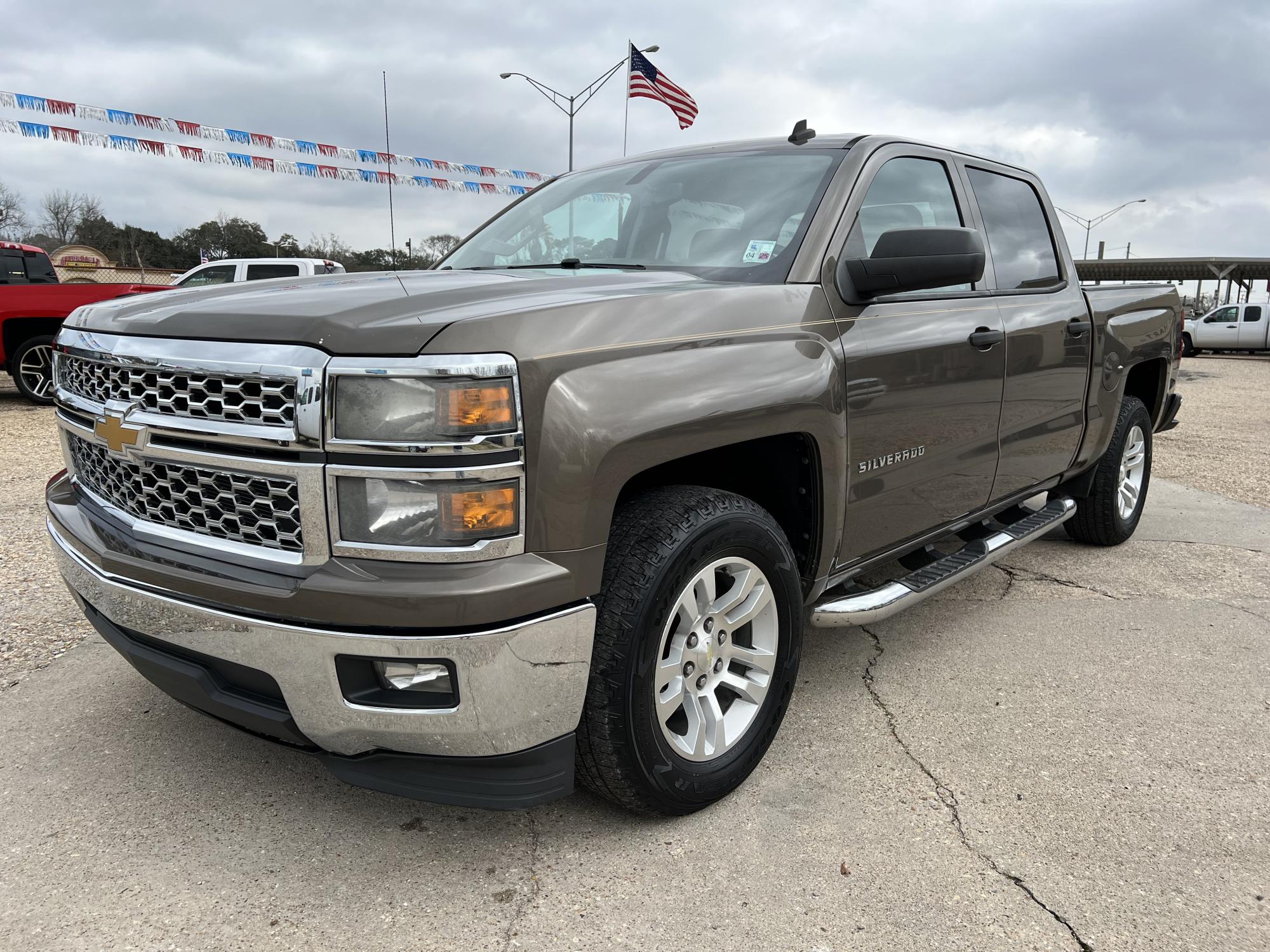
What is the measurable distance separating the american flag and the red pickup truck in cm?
907

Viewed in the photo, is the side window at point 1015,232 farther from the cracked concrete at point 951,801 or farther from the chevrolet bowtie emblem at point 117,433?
the chevrolet bowtie emblem at point 117,433

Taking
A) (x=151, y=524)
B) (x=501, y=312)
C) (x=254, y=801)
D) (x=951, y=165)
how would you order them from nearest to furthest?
(x=501, y=312) < (x=151, y=524) < (x=254, y=801) < (x=951, y=165)

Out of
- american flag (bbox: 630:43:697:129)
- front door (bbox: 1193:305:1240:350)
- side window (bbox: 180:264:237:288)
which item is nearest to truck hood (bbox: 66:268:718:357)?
side window (bbox: 180:264:237:288)

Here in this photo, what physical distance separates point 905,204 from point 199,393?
2.39 meters

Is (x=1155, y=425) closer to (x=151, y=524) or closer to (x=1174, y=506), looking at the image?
(x=1174, y=506)

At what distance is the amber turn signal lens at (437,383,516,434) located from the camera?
1.80m

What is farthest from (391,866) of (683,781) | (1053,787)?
(1053,787)

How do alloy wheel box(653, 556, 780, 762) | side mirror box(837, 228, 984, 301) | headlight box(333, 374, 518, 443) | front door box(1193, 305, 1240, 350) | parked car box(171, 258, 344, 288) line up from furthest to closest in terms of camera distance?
front door box(1193, 305, 1240, 350) < parked car box(171, 258, 344, 288) < side mirror box(837, 228, 984, 301) < alloy wheel box(653, 556, 780, 762) < headlight box(333, 374, 518, 443)

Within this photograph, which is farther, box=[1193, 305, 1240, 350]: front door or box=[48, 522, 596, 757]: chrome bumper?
box=[1193, 305, 1240, 350]: front door

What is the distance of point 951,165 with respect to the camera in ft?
11.5

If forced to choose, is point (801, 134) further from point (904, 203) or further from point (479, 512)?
point (479, 512)

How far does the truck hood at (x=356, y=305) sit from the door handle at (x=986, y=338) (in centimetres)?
117

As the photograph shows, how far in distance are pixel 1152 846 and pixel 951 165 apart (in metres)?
2.45

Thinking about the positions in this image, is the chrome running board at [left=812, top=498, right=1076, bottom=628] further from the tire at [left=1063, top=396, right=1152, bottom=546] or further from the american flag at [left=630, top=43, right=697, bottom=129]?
the american flag at [left=630, top=43, right=697, bottom=129]
